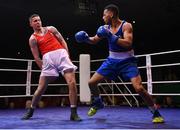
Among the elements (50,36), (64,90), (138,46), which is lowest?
(64,90)

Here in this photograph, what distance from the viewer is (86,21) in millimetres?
8805

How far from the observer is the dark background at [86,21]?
6.89m

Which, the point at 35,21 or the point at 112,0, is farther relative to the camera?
the point at 112,0

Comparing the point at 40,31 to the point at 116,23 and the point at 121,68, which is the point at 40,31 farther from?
the point at 121,68

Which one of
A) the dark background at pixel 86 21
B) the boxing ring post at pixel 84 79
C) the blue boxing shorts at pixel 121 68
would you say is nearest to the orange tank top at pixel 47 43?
the blue boxing shorts at pixel 121 68

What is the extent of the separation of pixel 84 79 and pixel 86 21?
4.76 m

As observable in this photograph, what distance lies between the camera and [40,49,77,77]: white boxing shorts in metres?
2.67

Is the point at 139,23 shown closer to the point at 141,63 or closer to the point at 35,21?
the point at 141,63

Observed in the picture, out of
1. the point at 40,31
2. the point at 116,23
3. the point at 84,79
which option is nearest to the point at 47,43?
the point at 40,31

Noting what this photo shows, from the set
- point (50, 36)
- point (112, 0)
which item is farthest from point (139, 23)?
point (50, 36)

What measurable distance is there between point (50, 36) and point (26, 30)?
6.92 metres

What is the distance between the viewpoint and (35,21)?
2748 mm

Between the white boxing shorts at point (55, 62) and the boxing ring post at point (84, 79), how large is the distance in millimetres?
1575

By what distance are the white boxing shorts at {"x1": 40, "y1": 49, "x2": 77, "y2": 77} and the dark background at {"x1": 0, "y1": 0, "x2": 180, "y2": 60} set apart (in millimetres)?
3726
